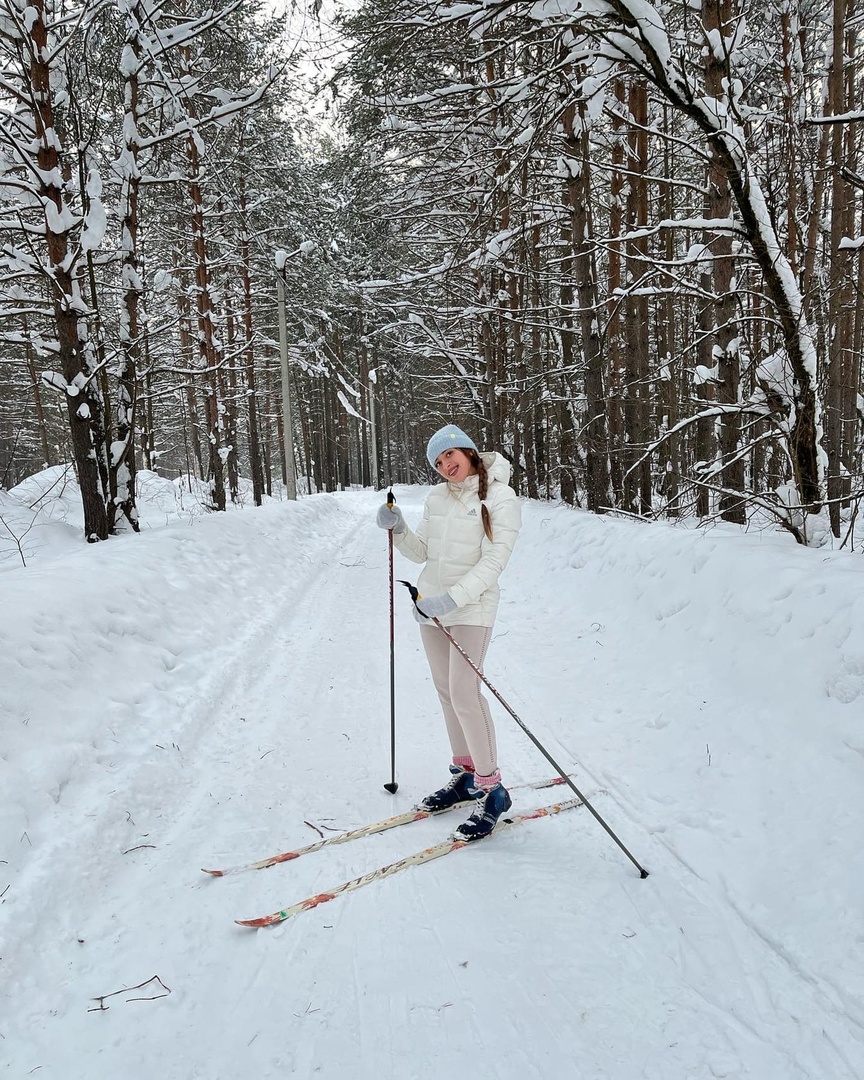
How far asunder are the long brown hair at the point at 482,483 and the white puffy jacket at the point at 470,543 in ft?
0.06

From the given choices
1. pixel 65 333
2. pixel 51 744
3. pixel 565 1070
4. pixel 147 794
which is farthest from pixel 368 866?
pixel 65 333

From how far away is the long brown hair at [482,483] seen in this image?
3.24m

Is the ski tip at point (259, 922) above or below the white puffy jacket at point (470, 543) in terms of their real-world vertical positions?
below

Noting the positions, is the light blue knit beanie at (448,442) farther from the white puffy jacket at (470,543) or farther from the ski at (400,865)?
the ski at (400,865)

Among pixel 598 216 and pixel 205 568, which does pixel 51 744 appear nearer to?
pixel 205 568

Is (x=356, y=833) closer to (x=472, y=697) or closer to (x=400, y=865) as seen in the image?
(x=400, y=865)

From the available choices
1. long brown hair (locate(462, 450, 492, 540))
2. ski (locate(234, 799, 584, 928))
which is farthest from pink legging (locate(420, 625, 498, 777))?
long brown hair (locate(462, 450, 492, 540))

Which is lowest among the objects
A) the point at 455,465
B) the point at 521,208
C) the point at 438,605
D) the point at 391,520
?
the point at 438,605

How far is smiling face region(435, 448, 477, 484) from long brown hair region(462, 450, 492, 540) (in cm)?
2

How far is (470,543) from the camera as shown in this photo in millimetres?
3301

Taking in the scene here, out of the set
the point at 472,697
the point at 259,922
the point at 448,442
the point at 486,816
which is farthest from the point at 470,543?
the point at 259,922

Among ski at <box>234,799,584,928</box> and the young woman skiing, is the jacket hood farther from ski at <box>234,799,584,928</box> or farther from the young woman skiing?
ski at <box>234,799,584,928</box>

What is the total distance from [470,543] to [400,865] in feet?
5.52

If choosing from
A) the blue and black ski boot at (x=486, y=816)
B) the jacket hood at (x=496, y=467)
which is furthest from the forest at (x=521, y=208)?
the blue and black ski boot at (x=486, y=816)
